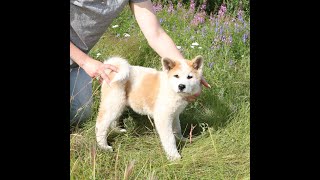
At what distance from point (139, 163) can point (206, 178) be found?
0.42 metres

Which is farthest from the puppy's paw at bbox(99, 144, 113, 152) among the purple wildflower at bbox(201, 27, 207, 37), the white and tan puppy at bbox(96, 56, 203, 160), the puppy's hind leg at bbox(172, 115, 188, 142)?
the purple wildflower at bbox(201, 27, 207, 37)

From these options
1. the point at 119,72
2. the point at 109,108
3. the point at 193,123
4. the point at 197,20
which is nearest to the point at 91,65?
the point at 119,72

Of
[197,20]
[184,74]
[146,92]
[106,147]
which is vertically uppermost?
[184,74]

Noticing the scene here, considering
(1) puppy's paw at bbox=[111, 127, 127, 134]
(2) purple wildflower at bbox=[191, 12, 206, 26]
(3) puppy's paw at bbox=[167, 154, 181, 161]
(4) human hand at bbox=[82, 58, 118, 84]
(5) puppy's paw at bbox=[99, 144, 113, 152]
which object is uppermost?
(4) human hand at bbox=[82, 58, 118, 84]

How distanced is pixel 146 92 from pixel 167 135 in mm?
336

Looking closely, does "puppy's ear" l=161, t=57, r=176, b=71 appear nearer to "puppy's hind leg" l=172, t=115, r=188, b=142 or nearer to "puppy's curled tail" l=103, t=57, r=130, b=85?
"puppy's curled tail" l=103, t=57, r=130, b=85

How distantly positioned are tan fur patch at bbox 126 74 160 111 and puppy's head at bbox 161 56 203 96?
0.63 feet

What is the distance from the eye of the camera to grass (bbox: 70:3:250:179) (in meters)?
2.48

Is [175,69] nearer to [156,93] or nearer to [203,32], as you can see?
[156,93]

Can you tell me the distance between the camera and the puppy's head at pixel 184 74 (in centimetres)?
259

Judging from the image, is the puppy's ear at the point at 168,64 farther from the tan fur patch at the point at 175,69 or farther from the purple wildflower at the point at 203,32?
the purple wildflower at the point at 203,32

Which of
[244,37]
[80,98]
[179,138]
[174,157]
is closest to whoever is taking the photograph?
[174,157]

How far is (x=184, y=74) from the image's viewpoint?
2.62m
